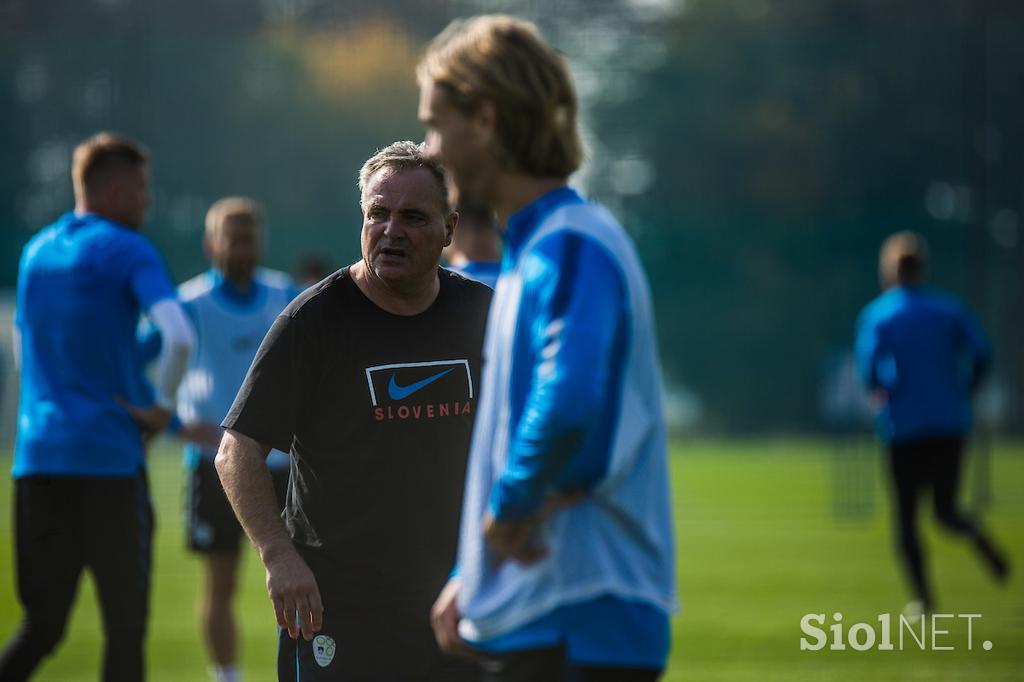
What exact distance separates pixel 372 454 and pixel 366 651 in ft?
1.71

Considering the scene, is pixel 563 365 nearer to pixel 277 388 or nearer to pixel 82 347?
pixel 277 388

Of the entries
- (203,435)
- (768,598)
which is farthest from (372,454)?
(768,598)

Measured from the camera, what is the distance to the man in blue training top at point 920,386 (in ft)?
34.2

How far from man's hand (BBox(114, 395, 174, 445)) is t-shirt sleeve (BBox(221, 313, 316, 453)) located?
6.72 feet

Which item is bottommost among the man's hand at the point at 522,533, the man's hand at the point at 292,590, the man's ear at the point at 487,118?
the man's hand at the point at 292,590

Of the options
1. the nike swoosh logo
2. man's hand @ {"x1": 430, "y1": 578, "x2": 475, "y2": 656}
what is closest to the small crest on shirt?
the nike swoosh logo

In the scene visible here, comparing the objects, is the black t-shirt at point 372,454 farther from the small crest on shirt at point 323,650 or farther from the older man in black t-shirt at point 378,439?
the small crest on shirt at point 323,650

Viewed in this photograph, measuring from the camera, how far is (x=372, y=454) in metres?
4.18

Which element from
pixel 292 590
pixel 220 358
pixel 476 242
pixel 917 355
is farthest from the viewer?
pixel 917 355

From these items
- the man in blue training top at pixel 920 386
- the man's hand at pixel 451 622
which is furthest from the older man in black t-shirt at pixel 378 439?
the man in blue training top at pixel 920 386

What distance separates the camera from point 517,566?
3.05 metres

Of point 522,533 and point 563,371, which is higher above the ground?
point 563,371

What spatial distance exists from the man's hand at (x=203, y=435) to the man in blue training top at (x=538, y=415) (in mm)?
4546

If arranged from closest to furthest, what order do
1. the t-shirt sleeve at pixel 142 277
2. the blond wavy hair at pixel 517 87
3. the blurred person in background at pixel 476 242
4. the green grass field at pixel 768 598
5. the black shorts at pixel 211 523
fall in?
the blond wavy hair at pixel 517 87 < the t-shirt sleeve at pixel 142 277 < the blurred person in background at pixel 476 242 < the black shorts at pixel 211 523 < the green grass field at pixel 768 598
